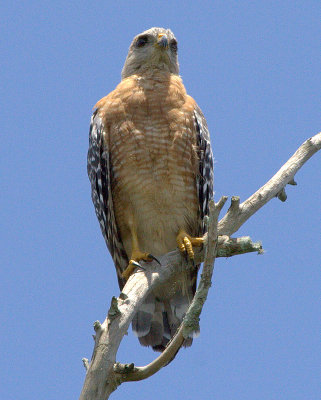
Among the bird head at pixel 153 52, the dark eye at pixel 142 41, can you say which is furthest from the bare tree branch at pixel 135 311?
the dark eye at pixel 142 41

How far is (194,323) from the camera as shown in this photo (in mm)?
6105

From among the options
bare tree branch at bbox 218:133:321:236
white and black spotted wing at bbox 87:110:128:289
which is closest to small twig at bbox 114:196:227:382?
bare tree branch at bbox 218:133:321:236

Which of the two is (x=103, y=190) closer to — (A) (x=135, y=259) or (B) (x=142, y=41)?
(A) (x=135, y=259)

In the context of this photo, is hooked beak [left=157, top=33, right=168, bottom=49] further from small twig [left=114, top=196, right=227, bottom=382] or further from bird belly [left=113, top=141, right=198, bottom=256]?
small twig [left=114, top=196, right=227, bottom=382]

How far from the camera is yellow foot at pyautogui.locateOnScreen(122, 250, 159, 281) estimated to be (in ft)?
25.1

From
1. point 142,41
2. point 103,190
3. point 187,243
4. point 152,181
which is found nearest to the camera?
point 187,243

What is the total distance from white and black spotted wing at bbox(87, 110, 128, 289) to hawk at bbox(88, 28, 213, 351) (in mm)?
12

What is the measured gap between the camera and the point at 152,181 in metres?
8.05

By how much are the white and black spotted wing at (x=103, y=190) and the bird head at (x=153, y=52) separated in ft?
3.19

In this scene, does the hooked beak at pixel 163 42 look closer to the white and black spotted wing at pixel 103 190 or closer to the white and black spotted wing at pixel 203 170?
the white and black spotted wing at pixel 203 170

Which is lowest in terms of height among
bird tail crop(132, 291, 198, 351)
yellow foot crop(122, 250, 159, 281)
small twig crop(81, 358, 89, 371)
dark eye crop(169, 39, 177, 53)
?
small twig crop(81, 358, 89, 371)

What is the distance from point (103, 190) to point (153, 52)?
2001mm

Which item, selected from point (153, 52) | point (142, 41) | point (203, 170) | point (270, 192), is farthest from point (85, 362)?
point (142, 41)

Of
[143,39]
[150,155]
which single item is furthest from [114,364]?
[143,39]
